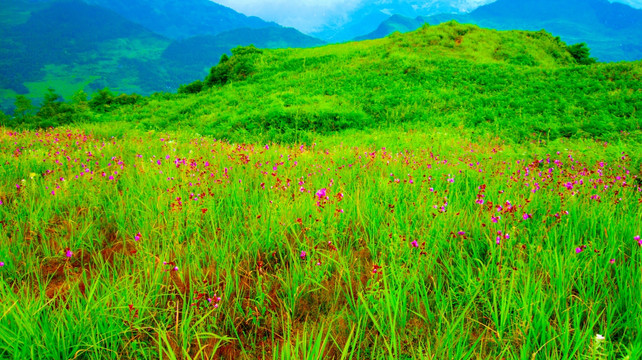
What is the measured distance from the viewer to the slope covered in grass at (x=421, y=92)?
1313 cm

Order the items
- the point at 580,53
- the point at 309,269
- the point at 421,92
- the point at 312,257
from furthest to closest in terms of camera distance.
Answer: the point at 580,53
the point at 421,92
the point at 312,257
the point at 309,269

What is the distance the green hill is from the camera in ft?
42.9

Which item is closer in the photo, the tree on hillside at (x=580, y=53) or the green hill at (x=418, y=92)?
the green hill at (x=418, y=92)

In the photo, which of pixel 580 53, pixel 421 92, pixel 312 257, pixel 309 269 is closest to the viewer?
pixel 309 269

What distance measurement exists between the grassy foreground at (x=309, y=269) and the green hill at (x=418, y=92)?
863 cm

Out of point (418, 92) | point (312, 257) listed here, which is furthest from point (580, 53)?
point (312, 257)

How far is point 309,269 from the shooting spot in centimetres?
213

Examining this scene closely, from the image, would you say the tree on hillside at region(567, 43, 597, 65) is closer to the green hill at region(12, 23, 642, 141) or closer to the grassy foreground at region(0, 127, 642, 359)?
the green hill at region(12, 23, 642, 141)

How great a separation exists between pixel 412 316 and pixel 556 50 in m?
33.1

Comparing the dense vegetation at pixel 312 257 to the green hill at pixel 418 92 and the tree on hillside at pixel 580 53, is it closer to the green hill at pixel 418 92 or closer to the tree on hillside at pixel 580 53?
the green hill at pixel 418 92

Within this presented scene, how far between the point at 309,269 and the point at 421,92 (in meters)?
17.4

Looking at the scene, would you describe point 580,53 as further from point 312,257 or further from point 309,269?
point 309,269

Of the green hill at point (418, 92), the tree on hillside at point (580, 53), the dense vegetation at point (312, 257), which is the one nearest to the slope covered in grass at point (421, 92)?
the green hill at point (418, 92)

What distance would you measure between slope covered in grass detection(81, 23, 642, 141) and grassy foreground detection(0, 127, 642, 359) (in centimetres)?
854
